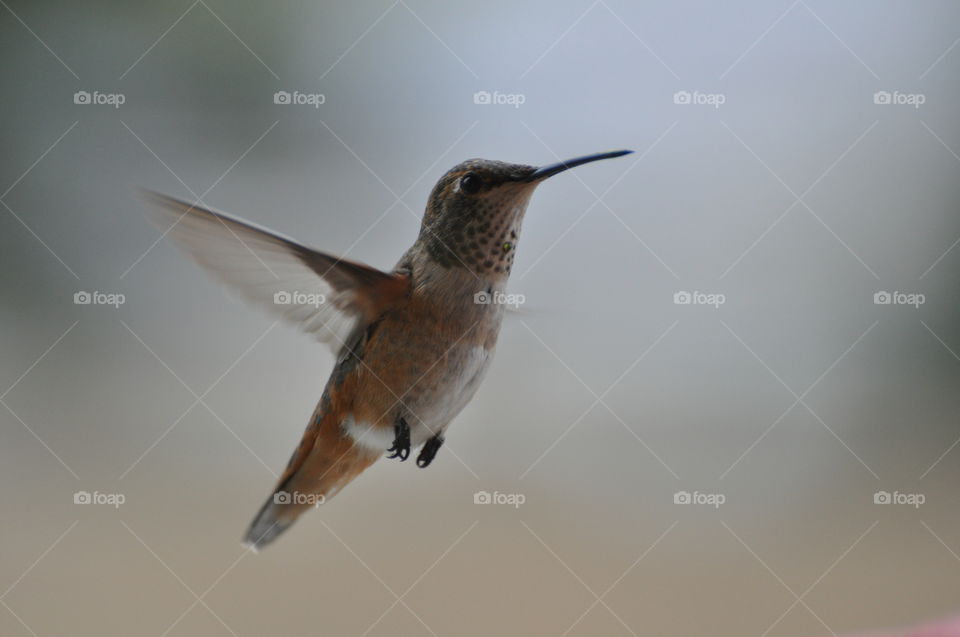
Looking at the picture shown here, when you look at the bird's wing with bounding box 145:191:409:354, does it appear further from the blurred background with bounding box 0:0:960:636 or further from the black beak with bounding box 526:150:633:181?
the blurred background with bounding box 0:0:960:636

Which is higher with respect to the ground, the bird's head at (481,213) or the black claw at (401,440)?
the bird's head at (481,213)

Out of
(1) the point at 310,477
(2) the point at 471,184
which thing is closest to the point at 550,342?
(1) the point at 310,477

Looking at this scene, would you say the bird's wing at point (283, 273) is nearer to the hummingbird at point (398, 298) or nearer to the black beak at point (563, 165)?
the hummingbird at point (398, 298)

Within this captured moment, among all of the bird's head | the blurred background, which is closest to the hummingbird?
the bird's head

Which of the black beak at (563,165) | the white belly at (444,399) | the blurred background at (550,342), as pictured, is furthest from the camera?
the blurred background at (550,342)

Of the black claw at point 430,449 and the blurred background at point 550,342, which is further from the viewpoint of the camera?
the blurred background at point 550,342

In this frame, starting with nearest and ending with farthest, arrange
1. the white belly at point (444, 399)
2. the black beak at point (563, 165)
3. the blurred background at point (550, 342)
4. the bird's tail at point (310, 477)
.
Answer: the black beak at point (563, 165) → the white belly at point (444, 399) → the bird's tail at point (310, 477) → the blurred background at point (550, 342)

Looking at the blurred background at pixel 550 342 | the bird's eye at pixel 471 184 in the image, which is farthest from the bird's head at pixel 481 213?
the blurred background at pixel 550 342

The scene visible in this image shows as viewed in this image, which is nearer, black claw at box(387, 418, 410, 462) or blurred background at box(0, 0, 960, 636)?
black claw at box(387, 418, 410, 462)
